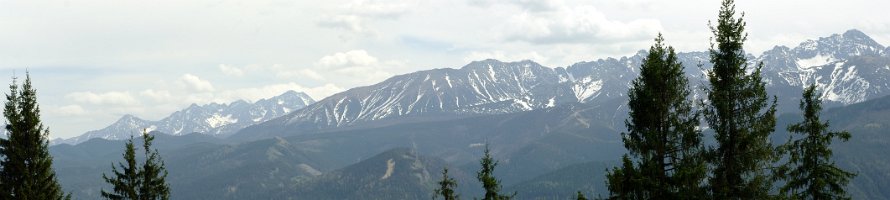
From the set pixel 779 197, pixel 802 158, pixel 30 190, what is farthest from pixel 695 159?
pixel 30 190

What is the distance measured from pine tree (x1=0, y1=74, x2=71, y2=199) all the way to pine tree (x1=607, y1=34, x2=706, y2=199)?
30765mm

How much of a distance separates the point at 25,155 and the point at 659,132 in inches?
1315

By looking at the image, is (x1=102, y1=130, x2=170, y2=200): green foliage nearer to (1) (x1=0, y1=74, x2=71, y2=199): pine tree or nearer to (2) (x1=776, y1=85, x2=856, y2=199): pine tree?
(1) (x1=0, y1=74, x2=71, y2=199): pine tree

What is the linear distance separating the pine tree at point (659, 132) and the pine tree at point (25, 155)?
30765 millimetres

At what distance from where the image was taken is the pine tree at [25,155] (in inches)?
1777

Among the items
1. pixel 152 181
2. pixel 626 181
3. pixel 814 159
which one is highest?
pixel 152 181

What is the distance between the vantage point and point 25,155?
45.3 m

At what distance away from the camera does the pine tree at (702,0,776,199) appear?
1407 inches

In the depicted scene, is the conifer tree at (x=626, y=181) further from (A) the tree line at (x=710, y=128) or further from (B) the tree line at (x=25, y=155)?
(B) the tree line at (x=25, y=155)

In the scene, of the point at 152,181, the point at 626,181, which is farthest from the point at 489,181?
the point at 626,181

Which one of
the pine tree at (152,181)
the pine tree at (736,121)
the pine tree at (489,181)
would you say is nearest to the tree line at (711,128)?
the pine tree at (736,121)

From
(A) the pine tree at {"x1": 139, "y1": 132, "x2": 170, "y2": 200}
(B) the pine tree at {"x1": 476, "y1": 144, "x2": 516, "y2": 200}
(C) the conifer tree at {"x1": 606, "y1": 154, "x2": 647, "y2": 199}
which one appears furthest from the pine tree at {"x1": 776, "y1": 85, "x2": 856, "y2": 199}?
(A) the pine tree at {"x1": 139, "y1": 132, "x2": 170, "y2": 200}

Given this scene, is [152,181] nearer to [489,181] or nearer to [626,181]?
[489,181]

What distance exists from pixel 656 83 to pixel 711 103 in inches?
106
